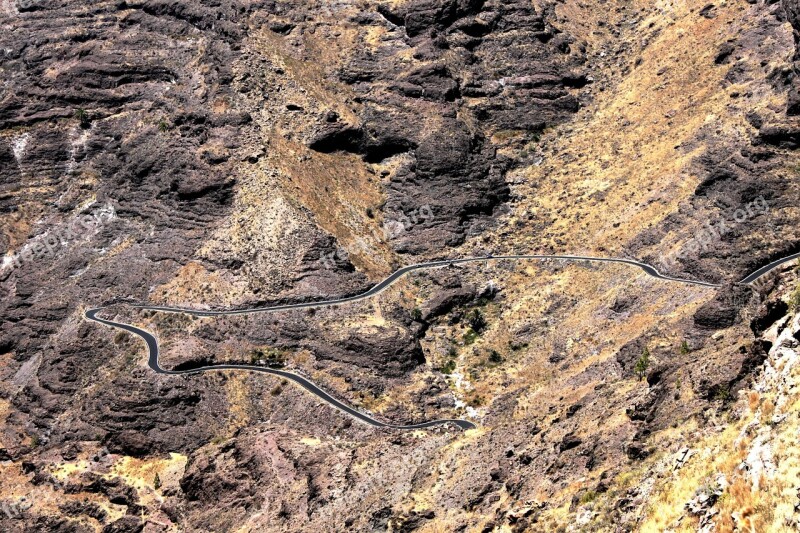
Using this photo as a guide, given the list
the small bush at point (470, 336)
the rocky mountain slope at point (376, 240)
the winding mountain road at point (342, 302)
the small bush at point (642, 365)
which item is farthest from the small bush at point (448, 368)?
the small bush at point (642, 365)

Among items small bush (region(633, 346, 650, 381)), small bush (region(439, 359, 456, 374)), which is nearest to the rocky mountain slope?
small bush (region(439, 359, 456, 374))

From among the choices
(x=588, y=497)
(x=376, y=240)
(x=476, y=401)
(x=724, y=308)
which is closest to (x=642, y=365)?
(x=724, y=308)

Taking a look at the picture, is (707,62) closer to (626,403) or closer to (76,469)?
(626,403)

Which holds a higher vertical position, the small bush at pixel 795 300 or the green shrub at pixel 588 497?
the small bush at pixel 795 300

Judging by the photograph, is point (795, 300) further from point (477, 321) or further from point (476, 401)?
point (477, 321)

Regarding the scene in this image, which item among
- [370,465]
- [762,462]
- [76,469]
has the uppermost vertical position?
[762,462]

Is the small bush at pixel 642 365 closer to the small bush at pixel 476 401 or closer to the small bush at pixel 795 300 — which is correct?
the small bush at pixel 476 401

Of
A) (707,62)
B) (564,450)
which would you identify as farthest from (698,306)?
(707,62)

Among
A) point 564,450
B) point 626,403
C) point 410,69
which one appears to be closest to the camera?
point 564,450
